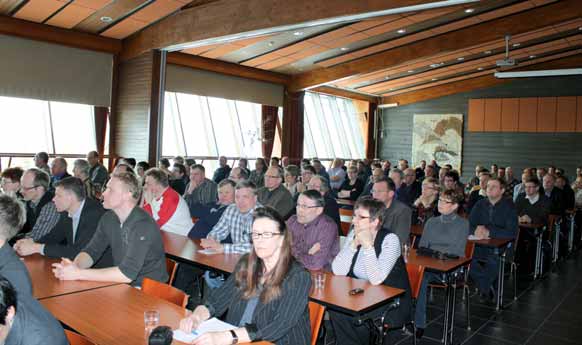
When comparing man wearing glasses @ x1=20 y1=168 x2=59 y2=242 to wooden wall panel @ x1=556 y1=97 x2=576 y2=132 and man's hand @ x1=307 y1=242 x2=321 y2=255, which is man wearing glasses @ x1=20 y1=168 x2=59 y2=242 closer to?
man's hand @ x1=307 y1=242 x2=321 y2=255

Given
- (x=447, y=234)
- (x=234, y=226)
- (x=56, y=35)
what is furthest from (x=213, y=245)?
(x=56, y=35)

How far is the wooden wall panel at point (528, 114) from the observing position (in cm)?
1727

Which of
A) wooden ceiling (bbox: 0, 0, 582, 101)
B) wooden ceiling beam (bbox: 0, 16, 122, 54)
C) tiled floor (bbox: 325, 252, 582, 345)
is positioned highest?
wooden ceiling (bbox: 0, 0, 582, 101)

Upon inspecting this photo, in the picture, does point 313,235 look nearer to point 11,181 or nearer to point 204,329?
point 204,329

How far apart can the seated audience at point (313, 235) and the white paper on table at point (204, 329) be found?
4.86 feet

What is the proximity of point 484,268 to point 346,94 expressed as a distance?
13.0 meters

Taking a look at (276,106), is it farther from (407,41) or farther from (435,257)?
(435,257)

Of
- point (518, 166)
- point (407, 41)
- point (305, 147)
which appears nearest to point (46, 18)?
point (407, 41)

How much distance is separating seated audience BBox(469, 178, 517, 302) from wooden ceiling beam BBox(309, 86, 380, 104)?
10.8m

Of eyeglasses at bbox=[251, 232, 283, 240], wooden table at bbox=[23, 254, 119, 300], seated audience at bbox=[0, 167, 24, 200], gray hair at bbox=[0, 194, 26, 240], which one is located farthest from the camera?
seated audience at bbox=[0, 167, 24, 200]

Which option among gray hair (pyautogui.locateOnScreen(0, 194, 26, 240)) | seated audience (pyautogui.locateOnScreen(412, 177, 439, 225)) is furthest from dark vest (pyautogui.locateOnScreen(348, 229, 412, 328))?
seated audience (pyautogui.locateOnScreen(412, 177, 439, 225))

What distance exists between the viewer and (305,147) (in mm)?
16984

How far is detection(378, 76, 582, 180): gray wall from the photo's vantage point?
16.7 meters

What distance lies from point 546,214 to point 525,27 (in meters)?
5.48
